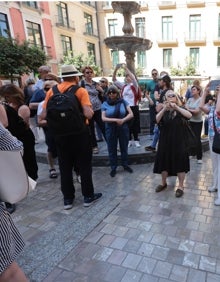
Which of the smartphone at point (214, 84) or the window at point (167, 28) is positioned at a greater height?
the window at point (167, 28)

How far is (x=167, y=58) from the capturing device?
1111 inches

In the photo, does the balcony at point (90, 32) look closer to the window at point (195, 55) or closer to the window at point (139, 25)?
the window at point (139, 25)

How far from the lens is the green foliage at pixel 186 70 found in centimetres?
2598

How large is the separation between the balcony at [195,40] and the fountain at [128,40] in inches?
866

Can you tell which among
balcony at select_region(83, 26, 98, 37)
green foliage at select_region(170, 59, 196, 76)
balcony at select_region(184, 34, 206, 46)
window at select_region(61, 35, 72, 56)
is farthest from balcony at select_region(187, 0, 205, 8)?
window at select_region(61, 35, 72, 56)

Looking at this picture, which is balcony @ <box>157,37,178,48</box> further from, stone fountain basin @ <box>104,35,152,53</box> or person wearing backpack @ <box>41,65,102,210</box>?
person wearing backpack @ <box>41,65,102,210</box>

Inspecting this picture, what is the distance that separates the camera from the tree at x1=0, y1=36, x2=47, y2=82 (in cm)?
1393

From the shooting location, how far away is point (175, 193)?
377cm

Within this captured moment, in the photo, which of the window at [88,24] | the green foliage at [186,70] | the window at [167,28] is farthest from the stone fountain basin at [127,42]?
the window at [88,24]

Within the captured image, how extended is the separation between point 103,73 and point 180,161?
27.9m

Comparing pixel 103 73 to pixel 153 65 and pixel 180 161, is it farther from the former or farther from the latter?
pixel 180 161

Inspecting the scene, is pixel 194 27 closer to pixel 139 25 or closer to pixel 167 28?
pixel 167 28

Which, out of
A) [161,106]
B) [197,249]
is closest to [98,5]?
[161,106]

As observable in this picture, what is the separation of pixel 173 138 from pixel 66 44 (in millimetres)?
24315
